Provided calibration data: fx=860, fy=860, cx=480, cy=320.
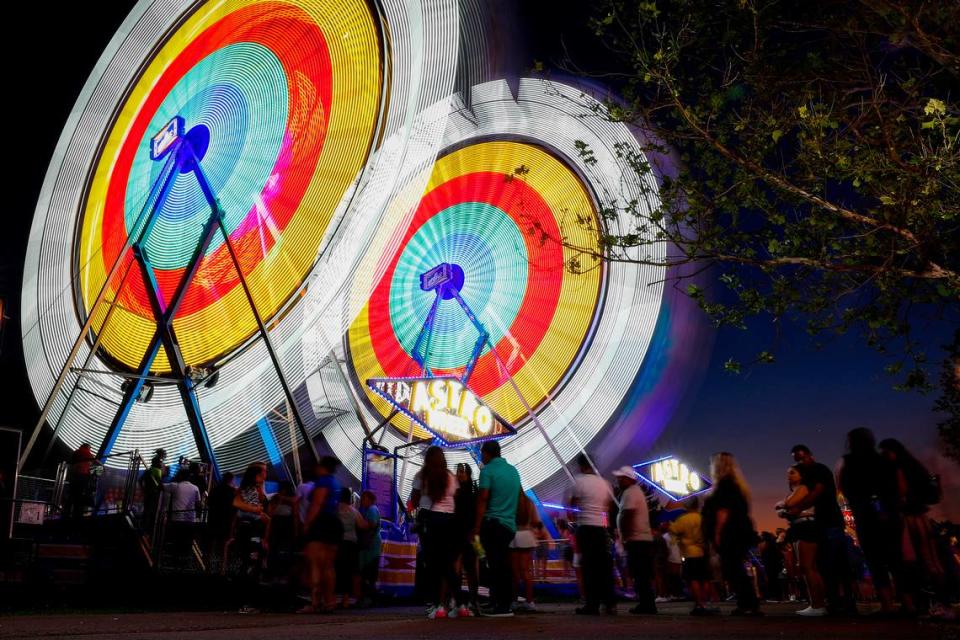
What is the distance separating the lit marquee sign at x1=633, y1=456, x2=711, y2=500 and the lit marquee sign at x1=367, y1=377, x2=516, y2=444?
838cm

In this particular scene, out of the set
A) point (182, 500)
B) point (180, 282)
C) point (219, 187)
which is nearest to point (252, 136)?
point (219, 187)

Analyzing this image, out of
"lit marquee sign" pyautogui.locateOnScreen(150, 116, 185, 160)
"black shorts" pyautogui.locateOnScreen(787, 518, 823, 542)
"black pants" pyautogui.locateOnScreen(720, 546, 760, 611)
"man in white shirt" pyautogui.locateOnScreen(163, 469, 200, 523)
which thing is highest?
"lit marquee sign" pyautogui.locateOnScreen(150, 116, 185, 160)

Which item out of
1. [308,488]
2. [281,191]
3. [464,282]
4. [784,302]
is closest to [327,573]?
[308,488]

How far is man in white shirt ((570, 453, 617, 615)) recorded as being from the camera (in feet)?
25.8

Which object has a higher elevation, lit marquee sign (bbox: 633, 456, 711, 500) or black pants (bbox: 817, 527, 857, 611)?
lit marquee sign (bbox: 633, 456, 711, 500)

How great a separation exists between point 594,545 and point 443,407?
36.3 ft

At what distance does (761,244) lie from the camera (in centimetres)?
920

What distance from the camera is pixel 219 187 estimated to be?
17.7m

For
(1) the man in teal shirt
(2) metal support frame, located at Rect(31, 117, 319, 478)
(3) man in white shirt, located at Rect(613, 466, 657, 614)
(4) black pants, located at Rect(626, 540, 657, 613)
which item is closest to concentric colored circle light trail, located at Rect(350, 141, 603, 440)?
(2) metal support frame, located at Rect(31, 117, 319, 478)

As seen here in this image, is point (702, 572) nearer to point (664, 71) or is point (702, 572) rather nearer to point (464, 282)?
point (664, 71)

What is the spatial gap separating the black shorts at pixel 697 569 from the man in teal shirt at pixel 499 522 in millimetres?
2620

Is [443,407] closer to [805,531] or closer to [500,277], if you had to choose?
[500,277]

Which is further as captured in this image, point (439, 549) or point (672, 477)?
point (672, 477)

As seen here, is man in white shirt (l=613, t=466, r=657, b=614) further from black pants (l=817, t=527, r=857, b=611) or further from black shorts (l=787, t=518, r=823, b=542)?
black pants (l=817, t=527, r=857, b=611)
